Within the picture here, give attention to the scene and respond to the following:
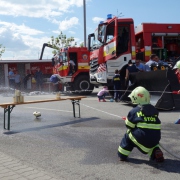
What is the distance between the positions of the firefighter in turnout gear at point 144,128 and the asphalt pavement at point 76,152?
0.23 meters

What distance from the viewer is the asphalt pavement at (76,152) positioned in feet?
14.4

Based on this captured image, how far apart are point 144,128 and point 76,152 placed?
4.72 ft

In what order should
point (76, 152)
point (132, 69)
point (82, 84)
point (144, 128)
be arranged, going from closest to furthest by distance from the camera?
point (144, 128)
point (76, 152)
point (132, 69)
point (82, 84)

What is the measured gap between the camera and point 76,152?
18.2 feet

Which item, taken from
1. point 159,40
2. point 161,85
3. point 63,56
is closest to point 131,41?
point 159,40

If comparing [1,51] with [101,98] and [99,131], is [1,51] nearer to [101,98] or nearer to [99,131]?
[101,98]

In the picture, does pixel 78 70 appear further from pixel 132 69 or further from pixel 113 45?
pixel 132 69

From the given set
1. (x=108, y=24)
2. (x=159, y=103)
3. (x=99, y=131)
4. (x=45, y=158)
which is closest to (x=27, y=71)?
(x=108, y=24)

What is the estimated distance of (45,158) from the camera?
5176 mm

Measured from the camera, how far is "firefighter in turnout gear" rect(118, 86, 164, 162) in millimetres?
4711

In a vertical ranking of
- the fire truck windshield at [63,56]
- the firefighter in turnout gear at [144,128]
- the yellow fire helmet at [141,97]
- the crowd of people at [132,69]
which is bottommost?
the firefighter in turnout gear at [144,128]

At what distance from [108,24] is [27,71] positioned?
17192 mm

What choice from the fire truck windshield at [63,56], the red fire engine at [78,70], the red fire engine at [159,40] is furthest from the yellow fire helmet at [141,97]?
the fire truck windshield at [63,56]

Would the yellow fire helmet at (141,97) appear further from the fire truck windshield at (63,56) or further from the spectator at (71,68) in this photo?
the fire truck windshield at (63,56)
